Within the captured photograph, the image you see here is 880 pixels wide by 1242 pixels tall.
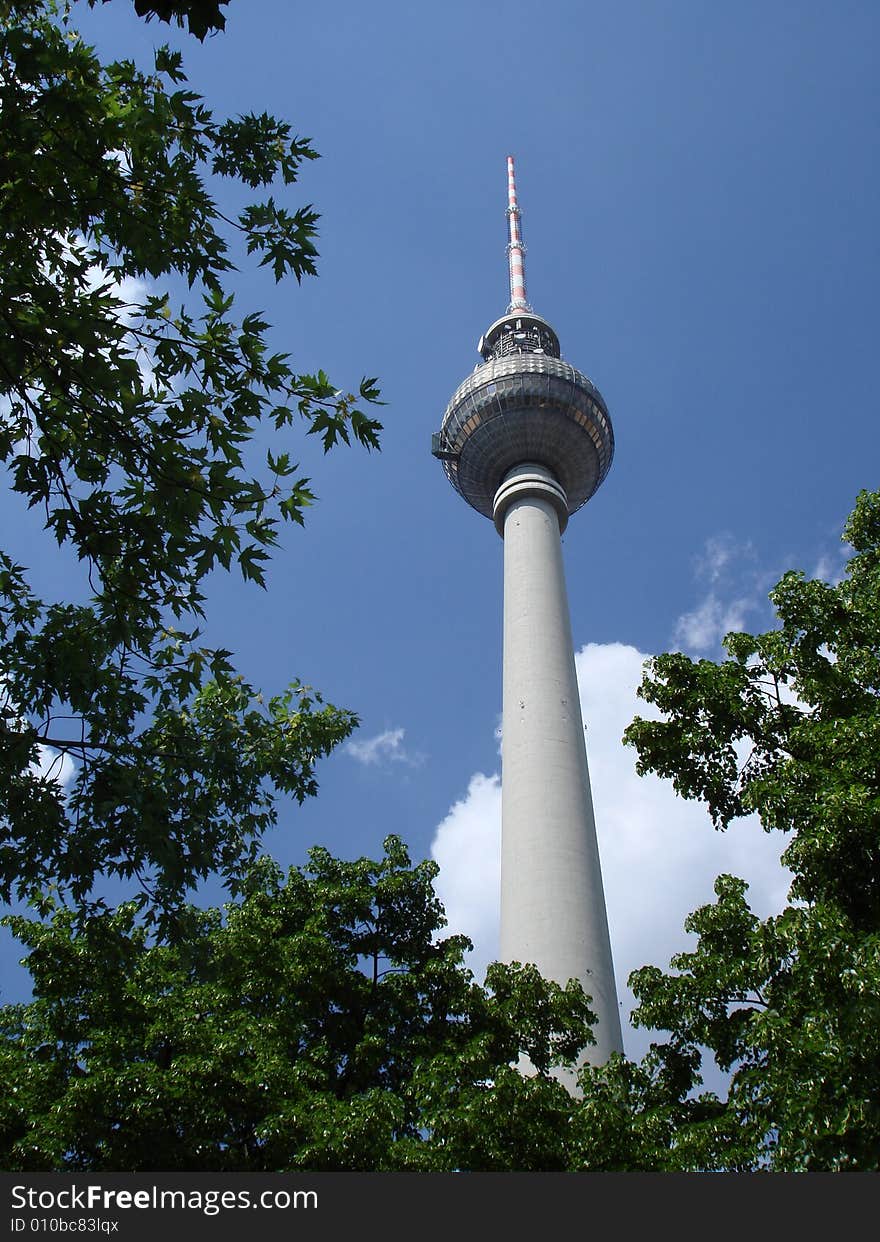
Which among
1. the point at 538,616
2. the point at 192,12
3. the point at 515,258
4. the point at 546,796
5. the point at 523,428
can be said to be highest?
the point at 515,258

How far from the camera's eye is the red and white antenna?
179 feet

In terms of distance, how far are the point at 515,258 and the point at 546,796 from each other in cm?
3489

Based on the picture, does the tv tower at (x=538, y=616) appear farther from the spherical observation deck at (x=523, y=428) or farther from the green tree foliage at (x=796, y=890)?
the green tree foliage at (x=796, y=890)

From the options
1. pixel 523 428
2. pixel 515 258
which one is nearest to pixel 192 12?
pixel 523 428

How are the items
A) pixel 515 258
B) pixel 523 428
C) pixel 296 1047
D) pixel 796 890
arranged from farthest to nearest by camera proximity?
1. pixel 515 258
2. pixel 523 428
3. pixel 296 1047
4. pixel 796 890

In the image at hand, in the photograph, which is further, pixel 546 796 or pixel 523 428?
pixel 523 428

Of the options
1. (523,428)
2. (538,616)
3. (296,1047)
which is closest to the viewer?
(296,1047)

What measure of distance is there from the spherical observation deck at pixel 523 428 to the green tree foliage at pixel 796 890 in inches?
1214

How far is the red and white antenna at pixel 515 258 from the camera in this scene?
54469mm

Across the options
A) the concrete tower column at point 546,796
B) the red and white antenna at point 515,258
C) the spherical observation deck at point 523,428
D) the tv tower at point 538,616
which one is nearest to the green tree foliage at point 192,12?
the concrete tower column at point 546,796

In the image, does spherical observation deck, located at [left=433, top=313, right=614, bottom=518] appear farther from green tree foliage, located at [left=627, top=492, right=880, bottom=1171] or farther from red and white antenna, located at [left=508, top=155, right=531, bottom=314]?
green tree foliage, located at [left=627, top=492, right=880, bottom=1171]

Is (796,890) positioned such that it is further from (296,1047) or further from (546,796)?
(546,796)

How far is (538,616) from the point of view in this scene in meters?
38.6

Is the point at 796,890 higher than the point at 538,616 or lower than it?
lower
